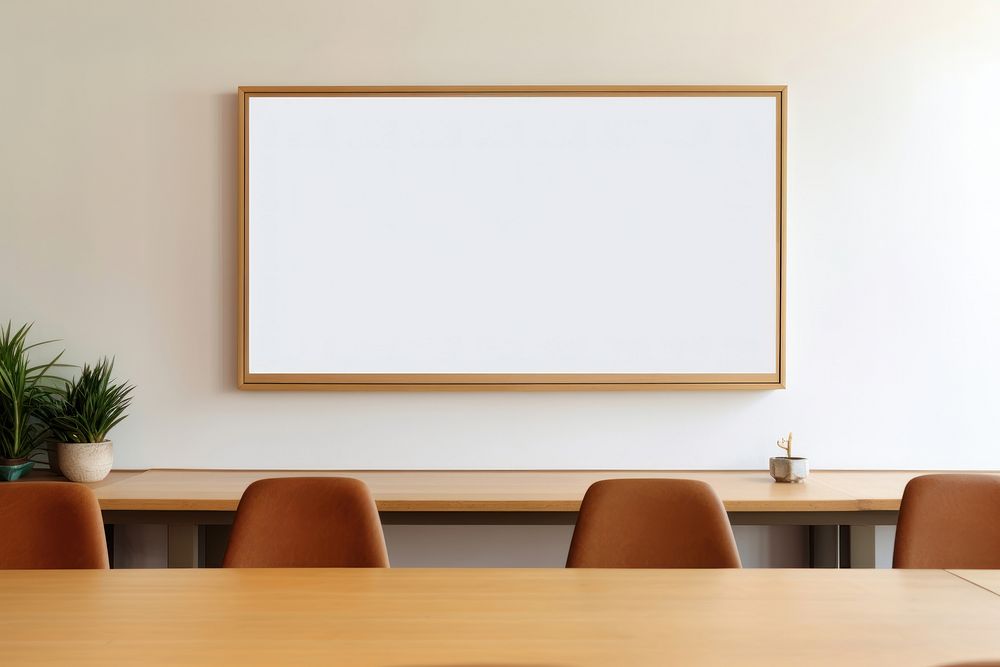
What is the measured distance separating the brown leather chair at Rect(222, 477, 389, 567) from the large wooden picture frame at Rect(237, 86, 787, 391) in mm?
1084

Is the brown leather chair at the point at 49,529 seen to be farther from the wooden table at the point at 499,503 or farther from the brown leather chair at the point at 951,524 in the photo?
the brown leather chair at the point at 951,524

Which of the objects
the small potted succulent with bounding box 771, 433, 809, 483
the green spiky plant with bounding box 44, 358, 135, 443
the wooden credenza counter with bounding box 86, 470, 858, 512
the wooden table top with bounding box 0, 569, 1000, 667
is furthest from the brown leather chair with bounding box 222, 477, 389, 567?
the small potted succulent with bounding box 771, 433, 809, 483

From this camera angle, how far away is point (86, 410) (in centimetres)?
301

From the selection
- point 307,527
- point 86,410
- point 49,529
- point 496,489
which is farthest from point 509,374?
point 49,529

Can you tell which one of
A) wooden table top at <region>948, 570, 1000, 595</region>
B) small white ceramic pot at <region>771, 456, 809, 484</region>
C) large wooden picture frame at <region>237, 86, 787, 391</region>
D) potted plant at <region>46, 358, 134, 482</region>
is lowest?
wooden table top at <region>948, 570, 1000, 595</region>

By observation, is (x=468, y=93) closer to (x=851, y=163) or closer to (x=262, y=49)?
(x=262, y=49)

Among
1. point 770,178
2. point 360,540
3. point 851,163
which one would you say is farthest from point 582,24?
point 360,540

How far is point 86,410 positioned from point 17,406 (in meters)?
0.24

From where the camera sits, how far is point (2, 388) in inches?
117

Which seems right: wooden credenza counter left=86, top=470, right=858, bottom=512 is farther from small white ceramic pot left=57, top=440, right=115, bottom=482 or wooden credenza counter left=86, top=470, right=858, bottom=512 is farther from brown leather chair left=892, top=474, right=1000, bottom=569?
brown leather chair left=892, top=474, right=1000, bottom=569

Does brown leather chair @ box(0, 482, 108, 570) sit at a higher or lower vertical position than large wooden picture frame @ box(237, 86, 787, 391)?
lower

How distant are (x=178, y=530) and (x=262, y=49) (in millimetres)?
1940

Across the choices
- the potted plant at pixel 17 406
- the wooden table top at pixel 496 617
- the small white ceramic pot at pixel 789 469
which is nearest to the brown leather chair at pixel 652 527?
the wooden table top at pixel 496 617

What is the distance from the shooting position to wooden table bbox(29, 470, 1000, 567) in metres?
2.64
